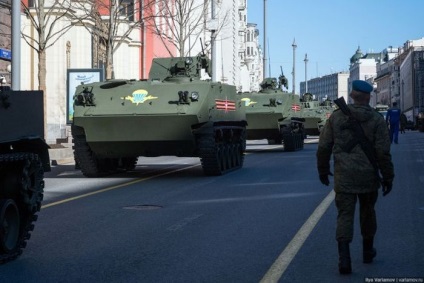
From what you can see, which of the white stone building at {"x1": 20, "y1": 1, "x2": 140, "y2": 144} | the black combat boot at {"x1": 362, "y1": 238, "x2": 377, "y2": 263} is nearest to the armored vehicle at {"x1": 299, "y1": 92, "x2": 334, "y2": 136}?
the white stone building at {"x1": 20, "y1": 1, "x2": 140, "y2": 144}

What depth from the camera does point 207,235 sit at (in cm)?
890

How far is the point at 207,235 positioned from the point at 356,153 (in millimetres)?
2651

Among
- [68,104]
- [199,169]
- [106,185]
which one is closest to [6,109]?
[106,185]

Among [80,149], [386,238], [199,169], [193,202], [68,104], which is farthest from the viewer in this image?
[68,104]

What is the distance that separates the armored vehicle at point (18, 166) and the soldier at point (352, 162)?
2.85m

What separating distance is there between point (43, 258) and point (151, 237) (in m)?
1.49

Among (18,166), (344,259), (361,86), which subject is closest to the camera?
(344,259)

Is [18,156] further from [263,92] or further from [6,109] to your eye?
[263,92]

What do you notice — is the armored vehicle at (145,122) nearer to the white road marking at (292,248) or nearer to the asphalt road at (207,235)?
the asphalt road at (207,235)

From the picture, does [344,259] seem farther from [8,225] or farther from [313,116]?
[313,116]

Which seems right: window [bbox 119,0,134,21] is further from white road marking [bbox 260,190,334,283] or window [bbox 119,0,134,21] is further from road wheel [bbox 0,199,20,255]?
road wheel [bbox 0,199,20,255]

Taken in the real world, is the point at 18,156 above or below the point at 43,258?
above

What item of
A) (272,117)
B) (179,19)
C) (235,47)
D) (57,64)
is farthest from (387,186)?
(235,47)

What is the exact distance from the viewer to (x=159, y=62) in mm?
20078
